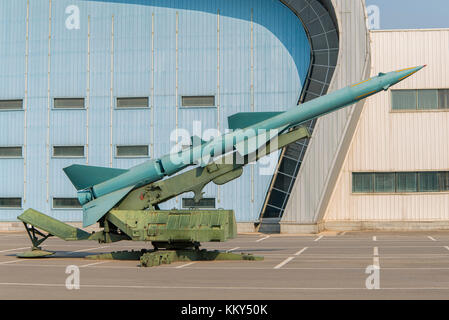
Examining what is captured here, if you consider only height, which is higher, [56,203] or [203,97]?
[203,97]

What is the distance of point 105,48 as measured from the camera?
38250 millimetres

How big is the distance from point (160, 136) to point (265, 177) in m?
7.47

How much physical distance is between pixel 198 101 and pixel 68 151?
959cm

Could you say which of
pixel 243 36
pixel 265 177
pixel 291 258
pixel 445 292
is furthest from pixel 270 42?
pixel 445 292

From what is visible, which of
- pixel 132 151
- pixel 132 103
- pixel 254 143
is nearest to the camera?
pixel 254 143

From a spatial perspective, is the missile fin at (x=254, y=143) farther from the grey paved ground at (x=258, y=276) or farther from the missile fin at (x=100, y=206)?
the missile fin at (x=100, y=206)

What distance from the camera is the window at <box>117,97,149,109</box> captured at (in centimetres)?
3788

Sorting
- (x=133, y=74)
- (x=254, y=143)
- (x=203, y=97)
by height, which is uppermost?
(x=133, y=74)

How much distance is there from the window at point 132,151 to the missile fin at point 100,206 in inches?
684

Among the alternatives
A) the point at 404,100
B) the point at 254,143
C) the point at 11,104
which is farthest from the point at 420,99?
the point at 11,104

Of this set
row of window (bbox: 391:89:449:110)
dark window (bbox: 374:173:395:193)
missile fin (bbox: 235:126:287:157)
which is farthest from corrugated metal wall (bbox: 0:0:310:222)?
missile fin (bbox: 235:126:287:157)

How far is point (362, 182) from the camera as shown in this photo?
126 feet

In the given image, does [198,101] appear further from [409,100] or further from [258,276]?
[258,276]

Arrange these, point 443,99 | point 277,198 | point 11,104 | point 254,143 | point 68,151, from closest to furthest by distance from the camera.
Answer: point 254,143, point 277,198, point 443,99, point 68,151, point 11,104
